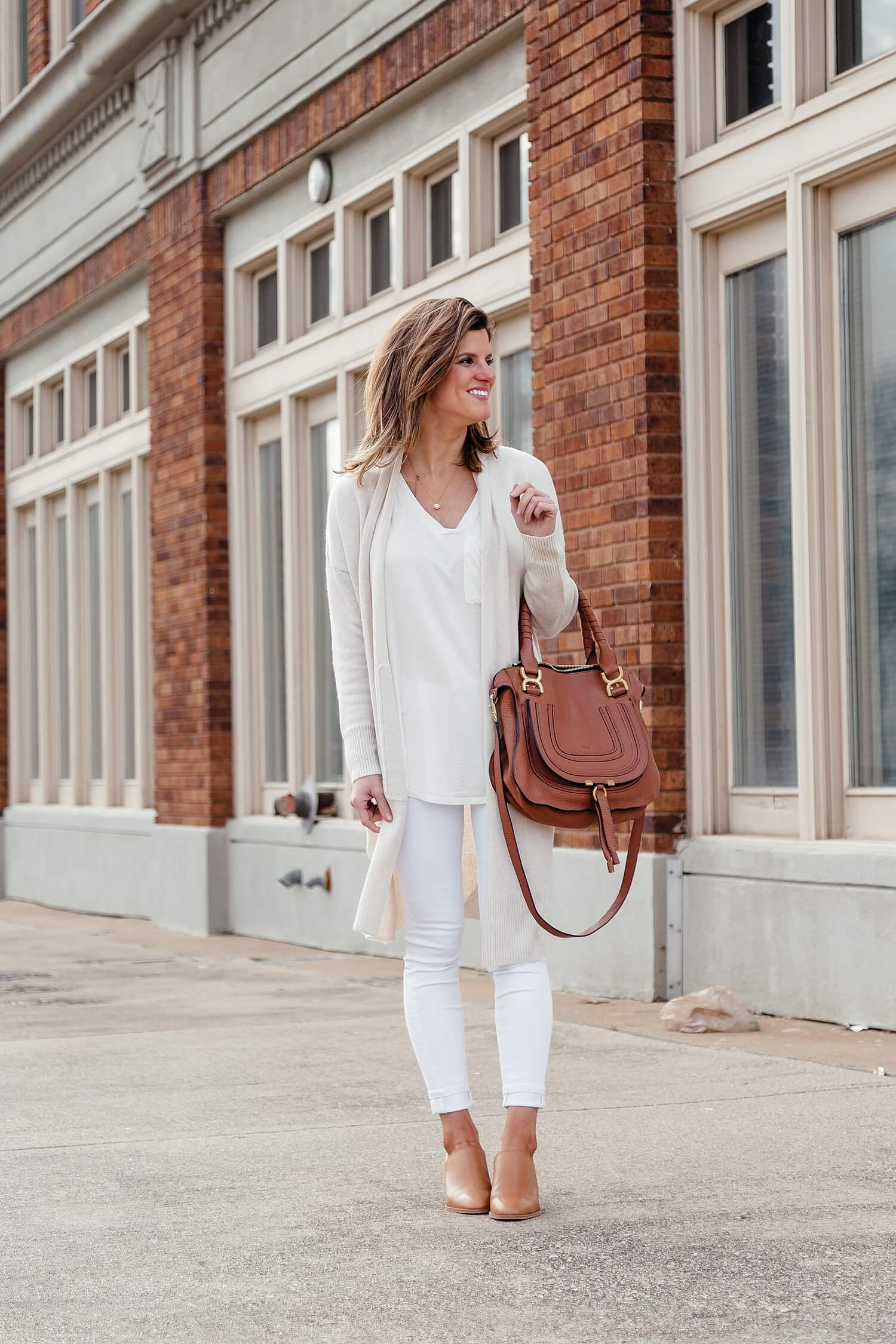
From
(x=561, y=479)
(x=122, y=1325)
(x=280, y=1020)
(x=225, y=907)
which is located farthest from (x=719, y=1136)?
(x=225, y=907)

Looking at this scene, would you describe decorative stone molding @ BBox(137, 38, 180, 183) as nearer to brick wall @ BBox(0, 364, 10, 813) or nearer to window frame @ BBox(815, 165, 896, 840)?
brick wall @ BBox(0, 364, 10, 813)

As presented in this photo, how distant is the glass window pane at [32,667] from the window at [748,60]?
31.3 feet

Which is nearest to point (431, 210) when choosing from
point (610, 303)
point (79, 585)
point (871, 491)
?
point (610, 303)

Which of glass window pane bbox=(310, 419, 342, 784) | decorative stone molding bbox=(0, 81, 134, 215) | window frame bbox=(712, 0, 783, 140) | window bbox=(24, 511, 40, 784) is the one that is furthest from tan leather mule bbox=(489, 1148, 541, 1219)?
window bbox=(24, 511, 40, 784)

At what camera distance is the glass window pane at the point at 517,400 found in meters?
8.85

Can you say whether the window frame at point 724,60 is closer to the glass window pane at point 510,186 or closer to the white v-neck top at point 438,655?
the glass window pane at point 510,186

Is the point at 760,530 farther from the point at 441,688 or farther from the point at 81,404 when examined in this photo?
the point at 81,404

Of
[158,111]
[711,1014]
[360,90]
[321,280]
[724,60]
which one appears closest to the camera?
[711,1014]

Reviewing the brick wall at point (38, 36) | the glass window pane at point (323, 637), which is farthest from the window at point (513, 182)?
the brick wall at point (38, 36)

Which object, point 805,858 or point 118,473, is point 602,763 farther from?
point 118,473

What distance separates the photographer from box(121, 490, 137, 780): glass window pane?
13656 mm

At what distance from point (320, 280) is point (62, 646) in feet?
17.7

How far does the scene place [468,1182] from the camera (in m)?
3.98

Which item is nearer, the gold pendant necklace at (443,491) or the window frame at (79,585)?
the gold pendant necklace at (443,491)
